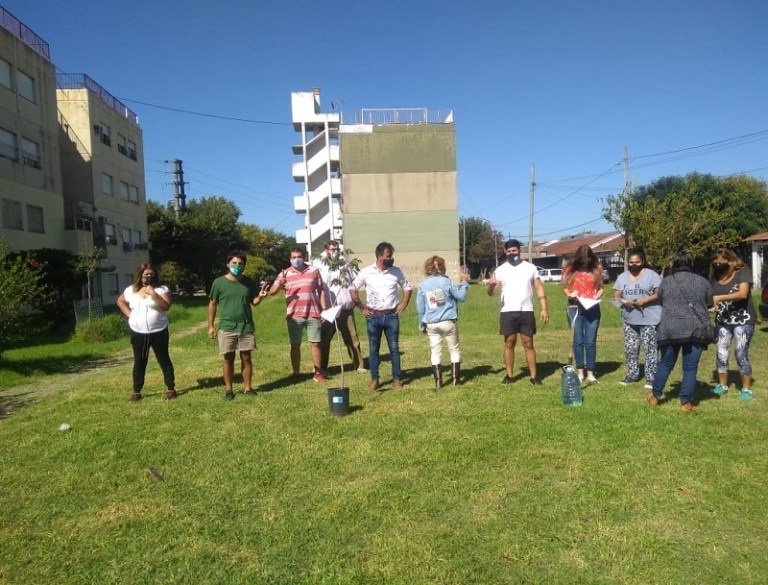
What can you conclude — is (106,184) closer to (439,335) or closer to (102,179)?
(102,179)

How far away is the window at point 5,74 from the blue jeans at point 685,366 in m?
25.3

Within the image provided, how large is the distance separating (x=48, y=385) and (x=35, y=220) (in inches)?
721

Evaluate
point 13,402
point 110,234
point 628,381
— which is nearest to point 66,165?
point 110,234

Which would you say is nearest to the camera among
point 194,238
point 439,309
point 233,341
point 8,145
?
point 233,341

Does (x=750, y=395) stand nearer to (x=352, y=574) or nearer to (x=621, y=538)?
(x=621, y=538)

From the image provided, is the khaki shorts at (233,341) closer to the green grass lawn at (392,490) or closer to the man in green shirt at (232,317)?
the man in green shirt at (232,317)

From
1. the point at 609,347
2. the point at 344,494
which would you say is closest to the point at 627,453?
the point at 344,494

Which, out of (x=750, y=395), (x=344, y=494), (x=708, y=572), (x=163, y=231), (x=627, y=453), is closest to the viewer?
(x=708, y=572)

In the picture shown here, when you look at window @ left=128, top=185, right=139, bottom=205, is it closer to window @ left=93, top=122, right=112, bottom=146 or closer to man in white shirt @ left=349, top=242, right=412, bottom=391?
window @ left=93, top=122, right=112, bottom=146

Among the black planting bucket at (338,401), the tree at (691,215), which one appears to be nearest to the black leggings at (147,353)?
the black planting bucket at (338,401)

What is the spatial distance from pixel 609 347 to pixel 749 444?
237 inches

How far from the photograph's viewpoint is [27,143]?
23312mm

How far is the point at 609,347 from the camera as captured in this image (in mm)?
10500

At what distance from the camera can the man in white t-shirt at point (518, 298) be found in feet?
22.6
